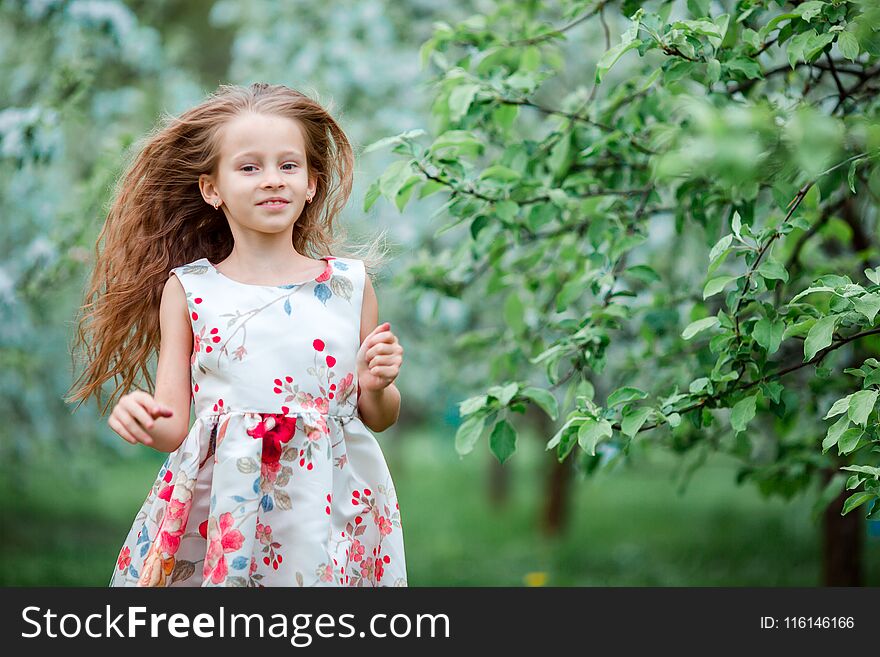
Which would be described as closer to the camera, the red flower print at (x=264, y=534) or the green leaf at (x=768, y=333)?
the red flower print at (x=264, y=534)

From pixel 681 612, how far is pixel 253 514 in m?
0.95

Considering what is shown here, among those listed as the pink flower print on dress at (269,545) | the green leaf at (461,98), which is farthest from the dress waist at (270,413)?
the green leaf at (461,98)

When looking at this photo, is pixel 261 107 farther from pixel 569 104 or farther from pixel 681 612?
pixel 681 612

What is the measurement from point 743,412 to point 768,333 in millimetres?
182

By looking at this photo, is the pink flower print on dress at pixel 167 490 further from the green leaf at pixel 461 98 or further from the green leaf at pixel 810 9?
the green leaf at pixel 810 9

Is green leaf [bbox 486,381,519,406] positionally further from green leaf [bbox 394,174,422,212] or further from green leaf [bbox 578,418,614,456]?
green leaf [bbox 394,174,422,212]

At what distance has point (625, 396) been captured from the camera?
7.02ft

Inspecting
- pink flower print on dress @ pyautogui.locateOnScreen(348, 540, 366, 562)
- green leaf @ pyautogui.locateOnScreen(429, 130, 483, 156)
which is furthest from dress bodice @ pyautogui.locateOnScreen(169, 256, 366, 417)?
green leaf @ pyautogui.locateOnScreen(429, 130, 483, 156)

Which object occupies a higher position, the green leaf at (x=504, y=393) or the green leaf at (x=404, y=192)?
the green leaf at (x=404, y=192)

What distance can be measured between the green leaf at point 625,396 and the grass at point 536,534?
2.08 m

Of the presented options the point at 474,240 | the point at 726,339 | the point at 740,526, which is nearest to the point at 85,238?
the point at 474,240

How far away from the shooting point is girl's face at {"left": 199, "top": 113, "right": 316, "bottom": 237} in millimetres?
1911

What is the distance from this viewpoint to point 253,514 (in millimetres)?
1817

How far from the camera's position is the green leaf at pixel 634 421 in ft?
6.71
